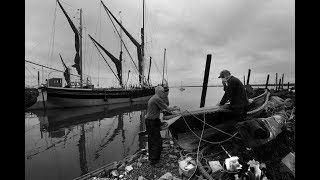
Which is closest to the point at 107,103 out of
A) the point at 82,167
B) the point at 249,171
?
the point at 82,167

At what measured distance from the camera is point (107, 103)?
3412cm

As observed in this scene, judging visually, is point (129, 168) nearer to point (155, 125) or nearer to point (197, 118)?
point (155, 125)

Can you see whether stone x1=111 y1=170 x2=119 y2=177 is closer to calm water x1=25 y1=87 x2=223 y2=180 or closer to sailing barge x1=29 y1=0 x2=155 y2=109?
calm water x1=25 y1=87 x2=223 y2=180

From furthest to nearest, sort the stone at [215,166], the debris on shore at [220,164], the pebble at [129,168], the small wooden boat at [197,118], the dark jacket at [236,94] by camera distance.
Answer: the small wooden boat at [197,118], the dark jacket at [236,94], the pebble at [129,168], the stone at [215,166], the debris on shore at [220,164]

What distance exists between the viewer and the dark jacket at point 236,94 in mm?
6293

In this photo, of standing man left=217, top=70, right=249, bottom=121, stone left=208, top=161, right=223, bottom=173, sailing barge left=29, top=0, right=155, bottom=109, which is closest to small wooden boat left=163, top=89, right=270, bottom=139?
standing man left=217, top=70, right=249, bottom=121

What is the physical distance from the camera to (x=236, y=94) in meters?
6.44

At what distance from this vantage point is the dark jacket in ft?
20.6

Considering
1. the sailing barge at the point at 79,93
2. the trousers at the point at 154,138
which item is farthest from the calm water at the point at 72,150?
the sailing barge at the point at 79,93

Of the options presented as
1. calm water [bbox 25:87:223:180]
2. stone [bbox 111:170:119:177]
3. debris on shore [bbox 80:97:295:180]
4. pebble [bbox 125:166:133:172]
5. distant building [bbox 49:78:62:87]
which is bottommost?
calm water [bbox 25:87:223:180]

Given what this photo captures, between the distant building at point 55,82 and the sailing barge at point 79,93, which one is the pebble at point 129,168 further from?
the distant building at point 55,82
